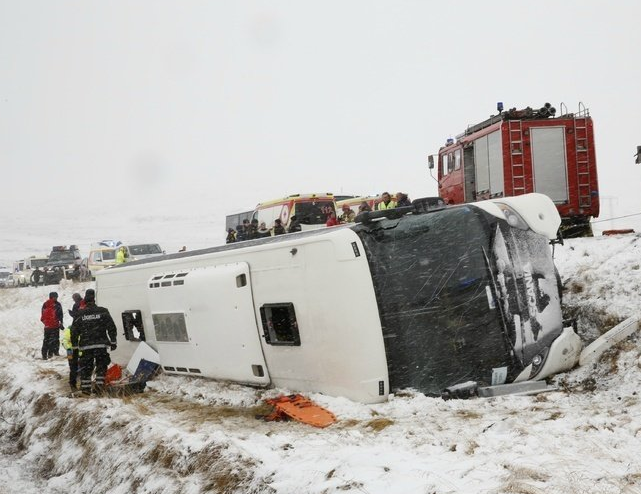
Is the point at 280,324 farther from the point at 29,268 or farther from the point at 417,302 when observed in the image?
the point at 29,268

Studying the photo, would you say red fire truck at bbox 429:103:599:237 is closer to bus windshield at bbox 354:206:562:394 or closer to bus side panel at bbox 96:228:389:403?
bus windshield at bbox 354:206:562:394

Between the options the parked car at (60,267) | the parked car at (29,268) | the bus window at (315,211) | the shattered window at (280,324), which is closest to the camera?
the shattered window at (280,324)

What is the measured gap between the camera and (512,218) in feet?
23.4

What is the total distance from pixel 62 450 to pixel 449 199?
11648 mm

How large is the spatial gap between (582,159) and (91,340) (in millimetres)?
10921

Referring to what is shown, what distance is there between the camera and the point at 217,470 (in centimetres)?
554

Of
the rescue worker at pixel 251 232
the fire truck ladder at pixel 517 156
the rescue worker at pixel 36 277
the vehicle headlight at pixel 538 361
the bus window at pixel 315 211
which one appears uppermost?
the fire truck ladder at pixel 517 156

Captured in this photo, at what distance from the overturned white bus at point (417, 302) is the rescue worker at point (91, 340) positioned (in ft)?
11.0

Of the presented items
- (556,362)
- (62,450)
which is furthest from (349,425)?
(62,450)

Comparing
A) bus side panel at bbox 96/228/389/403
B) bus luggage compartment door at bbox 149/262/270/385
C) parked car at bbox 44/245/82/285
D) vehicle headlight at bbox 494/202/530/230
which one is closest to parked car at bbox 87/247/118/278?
parked car at bbox 44/245/82/285

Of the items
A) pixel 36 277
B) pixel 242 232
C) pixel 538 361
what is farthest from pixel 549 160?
pixel 36 277

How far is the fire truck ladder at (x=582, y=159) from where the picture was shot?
47.8ft

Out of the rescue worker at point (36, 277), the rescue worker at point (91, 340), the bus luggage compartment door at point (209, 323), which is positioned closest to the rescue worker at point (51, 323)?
the rescue worker at point (91, 340)

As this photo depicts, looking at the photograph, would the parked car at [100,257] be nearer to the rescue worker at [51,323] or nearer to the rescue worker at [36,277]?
the rescue worker at [36,277]
